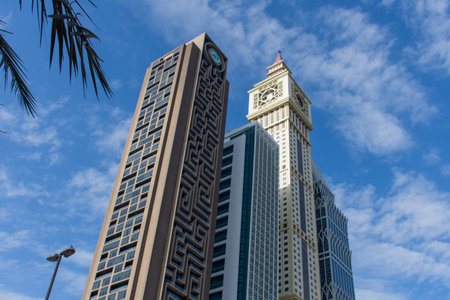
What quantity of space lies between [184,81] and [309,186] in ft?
286

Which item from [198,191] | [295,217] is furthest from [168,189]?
[295,217]

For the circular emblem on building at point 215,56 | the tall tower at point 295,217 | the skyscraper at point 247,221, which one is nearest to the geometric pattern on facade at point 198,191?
the circular emblem on building at point 215,56

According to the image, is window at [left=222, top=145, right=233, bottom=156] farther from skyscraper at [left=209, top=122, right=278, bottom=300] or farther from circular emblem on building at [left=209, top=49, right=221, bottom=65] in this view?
circular emblem on building at [left=209, top=49, right=221, bottom=65]

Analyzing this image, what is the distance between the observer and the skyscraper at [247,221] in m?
114

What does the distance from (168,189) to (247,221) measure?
3386cm

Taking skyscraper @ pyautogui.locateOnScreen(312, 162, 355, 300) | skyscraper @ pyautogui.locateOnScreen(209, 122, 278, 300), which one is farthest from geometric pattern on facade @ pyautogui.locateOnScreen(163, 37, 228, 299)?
skyscraper @ pyautogui.locateOnScreen(312, 162, 355, 300)

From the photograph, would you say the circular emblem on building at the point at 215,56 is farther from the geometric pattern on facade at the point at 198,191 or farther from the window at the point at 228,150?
the window at the point at 228,150

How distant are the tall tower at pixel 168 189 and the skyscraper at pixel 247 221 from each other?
1632 cm

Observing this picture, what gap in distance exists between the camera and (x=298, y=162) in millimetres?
187000

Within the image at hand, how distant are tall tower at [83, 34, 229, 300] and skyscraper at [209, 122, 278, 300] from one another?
1632 centimetres

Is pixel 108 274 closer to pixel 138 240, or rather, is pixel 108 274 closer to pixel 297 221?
pixel 138 240

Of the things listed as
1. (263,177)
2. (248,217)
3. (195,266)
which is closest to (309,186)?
(263,177)

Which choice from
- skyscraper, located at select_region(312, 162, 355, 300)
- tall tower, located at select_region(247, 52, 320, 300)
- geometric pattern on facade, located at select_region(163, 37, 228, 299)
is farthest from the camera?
skyscraper, located at select_region(312, 162, 355, 300)

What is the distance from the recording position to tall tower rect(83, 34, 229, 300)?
87188mm
